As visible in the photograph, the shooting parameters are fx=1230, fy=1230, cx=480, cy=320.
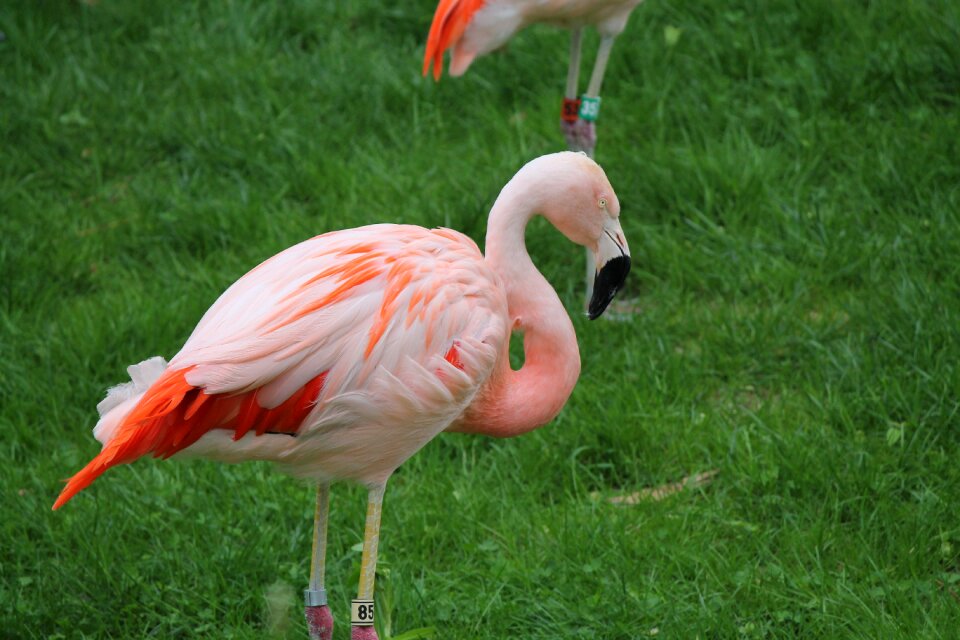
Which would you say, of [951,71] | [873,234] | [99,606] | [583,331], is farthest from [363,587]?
[951,71]

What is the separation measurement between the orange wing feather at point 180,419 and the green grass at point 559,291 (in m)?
0.62

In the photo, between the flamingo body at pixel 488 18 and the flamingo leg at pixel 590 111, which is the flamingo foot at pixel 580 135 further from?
the flamingo body at pixel 488 18

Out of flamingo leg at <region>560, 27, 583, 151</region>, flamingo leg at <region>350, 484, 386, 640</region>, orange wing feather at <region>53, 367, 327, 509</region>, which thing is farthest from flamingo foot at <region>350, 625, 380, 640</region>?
flamingo leg at <region>560, 27, 583, 151</region>

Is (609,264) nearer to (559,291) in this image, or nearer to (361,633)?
(361,633)

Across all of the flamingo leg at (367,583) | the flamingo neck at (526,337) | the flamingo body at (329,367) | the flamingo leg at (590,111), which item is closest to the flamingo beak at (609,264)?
the flamingo neck at (526,337)

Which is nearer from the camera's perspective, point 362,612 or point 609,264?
point 362,612

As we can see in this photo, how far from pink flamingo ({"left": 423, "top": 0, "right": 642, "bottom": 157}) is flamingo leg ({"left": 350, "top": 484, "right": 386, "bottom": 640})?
228 cm

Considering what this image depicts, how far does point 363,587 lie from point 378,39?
4.05 meters

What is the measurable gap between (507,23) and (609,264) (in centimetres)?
175

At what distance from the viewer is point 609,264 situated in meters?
3.18

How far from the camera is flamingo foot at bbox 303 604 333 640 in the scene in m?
3.09

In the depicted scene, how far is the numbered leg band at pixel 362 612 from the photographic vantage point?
9.54ft

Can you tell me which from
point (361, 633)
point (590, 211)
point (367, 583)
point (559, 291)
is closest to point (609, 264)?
point (590, 211)

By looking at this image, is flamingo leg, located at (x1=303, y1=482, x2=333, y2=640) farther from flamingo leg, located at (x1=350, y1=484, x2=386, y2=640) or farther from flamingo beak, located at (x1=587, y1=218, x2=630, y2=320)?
flamingo beak, located at (x1=587, y1=218, x2=630, y2=320)
